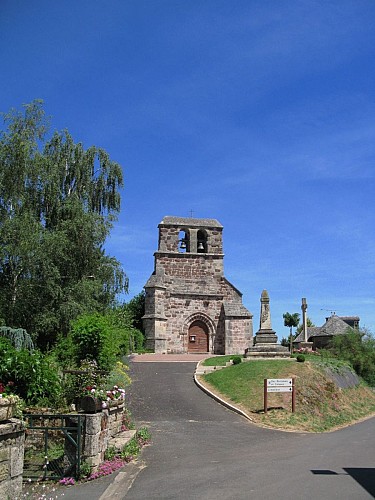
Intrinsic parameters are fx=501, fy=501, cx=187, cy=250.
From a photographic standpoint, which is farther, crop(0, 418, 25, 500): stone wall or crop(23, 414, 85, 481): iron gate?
crop(23, 414, 85, 481): iron gate

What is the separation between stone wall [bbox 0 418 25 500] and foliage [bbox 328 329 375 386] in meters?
26.9

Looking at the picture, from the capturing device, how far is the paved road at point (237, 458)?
7691 mm

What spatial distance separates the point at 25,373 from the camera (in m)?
9.33

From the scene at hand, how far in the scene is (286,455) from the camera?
10531mm

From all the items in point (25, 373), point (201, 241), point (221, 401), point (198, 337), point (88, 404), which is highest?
point (201, 241)

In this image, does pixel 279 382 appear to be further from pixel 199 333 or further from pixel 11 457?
pixel 199 333

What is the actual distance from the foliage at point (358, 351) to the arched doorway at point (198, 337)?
29.6 feet

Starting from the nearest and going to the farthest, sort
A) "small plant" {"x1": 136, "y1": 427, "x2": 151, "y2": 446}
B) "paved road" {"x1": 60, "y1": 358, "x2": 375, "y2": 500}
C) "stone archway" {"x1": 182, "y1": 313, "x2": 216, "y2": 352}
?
"paved road" {"x1": 60, "y1": 358, "x2": 375, "y2": 500}
"small plant" {"x1": 136, "y1": 427, "x2": 151, "y2": 446}
"stone archway" {"x1": 182, "y1": 313, "x2": 216, "y2": 352}

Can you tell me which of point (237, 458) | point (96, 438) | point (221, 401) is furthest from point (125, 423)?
point (221, 401)

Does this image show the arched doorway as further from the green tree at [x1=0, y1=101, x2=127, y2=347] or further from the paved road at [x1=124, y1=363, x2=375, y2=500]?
the paved road at [x1=124, y1=363, x2=375, y2=500]

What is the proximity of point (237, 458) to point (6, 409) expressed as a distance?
17.7 feet

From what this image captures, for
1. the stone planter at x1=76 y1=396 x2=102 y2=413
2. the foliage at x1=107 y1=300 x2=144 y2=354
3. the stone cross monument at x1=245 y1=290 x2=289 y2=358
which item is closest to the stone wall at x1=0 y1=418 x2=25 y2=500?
the stone planter at x1=76 y1=396 x2=102 y2=413

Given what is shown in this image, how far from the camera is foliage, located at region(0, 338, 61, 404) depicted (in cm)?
923

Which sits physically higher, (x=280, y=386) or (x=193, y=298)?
(x=193, y=298)
